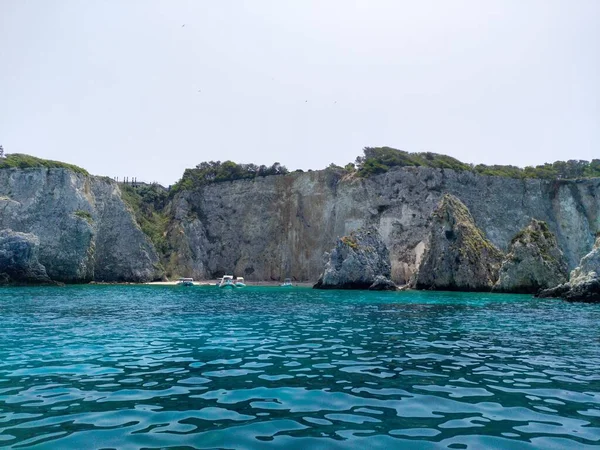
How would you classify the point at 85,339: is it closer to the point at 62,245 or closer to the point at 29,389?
the point at 29,389

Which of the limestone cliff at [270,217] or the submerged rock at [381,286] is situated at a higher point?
the limestone cliff at [270,217]

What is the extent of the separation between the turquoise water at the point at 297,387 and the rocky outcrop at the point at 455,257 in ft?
143

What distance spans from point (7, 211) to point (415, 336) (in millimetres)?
71490

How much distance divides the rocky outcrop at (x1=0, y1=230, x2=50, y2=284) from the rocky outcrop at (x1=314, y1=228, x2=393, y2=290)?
39.4m

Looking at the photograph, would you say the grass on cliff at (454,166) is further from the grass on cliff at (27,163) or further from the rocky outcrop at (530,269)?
the grass on cliff at (27,163)

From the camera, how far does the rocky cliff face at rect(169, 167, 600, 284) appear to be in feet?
282

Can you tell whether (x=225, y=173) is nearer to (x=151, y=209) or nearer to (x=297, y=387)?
(x=151, y=209)

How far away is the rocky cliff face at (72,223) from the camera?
73500mm

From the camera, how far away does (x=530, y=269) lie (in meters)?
58.1

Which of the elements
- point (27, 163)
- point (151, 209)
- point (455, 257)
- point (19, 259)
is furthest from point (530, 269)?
point (151, 209)

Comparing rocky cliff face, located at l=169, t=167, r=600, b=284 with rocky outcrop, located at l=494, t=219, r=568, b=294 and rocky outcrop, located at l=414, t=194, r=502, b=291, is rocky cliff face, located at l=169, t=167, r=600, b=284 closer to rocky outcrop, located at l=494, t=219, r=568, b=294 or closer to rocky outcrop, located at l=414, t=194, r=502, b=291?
rocky outcrop, located at l=414, t=194, r=502, b=291

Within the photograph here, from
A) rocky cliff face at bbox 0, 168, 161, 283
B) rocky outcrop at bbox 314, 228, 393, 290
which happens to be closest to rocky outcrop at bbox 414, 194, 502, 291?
rocky outcrop at bbox 314, 228, 393, 290

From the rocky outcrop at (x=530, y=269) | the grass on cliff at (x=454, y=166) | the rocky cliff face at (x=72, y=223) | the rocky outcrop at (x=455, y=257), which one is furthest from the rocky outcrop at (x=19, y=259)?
the rocky outcrop at (x=530, y=269)

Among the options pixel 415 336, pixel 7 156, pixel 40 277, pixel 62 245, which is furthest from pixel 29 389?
pixel 7 156
